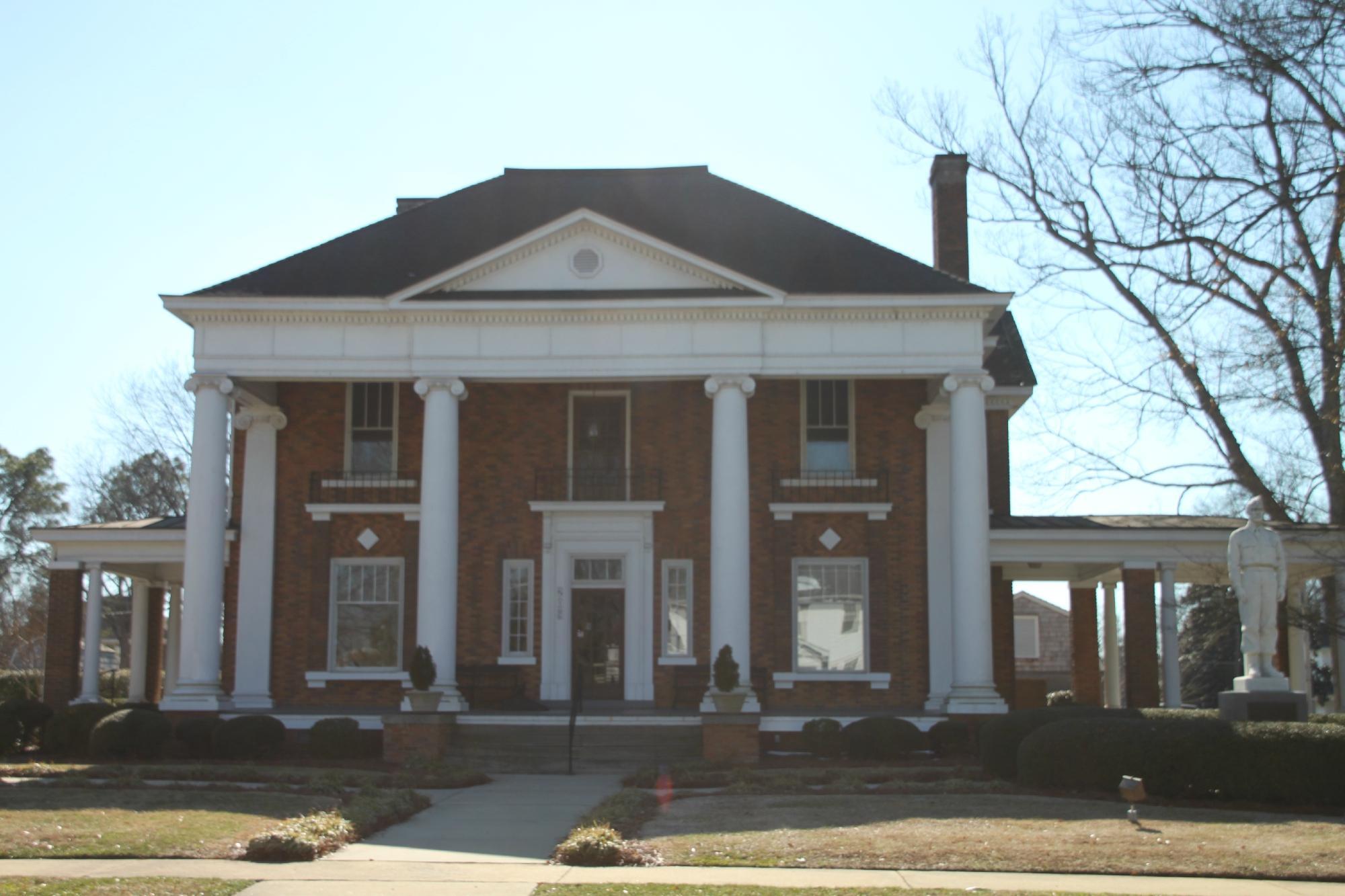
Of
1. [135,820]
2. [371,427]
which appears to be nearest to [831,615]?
[371,427]

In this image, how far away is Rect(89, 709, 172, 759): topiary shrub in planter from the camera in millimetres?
23094

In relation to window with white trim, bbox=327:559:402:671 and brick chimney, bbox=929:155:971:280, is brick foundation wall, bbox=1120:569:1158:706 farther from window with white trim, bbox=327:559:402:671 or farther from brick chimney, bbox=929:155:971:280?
window with white trim, bbox=327:559:402:671

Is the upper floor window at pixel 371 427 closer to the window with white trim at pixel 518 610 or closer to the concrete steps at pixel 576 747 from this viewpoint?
the window with white trim at pixel 518 610

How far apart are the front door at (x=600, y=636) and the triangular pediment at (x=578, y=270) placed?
6041 mm

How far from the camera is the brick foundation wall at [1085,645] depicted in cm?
3319

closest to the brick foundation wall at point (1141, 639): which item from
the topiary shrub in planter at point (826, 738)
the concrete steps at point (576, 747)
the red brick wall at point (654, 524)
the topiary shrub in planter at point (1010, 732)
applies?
the red brick wall at point (654, 524)

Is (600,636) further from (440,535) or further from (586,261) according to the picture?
(586,261)

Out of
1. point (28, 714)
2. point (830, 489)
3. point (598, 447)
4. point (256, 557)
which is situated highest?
point (598, 447)

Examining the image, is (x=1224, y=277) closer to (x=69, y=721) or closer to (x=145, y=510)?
(x=69, y=721)

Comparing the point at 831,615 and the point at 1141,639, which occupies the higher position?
the point at 831,615

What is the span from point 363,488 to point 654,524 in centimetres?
582

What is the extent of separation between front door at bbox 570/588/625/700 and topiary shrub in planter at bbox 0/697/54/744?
9449 mm

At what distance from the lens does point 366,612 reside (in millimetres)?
28484

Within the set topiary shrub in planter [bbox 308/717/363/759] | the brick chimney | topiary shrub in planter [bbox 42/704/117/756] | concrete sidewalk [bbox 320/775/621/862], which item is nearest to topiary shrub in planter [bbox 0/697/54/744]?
topiary shrub in planter [bbox 42/704/117/756]
